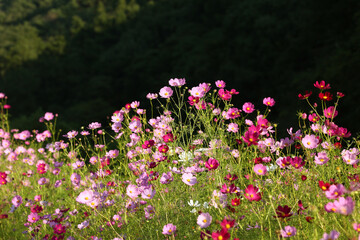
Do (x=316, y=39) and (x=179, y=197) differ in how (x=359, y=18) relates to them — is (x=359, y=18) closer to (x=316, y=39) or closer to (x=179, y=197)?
(x=316, y=39)

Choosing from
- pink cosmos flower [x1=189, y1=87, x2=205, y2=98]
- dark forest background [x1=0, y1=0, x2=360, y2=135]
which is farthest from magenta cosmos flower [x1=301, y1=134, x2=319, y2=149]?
dark forest background [x1=0, y1=0, x2=360, y2=135]

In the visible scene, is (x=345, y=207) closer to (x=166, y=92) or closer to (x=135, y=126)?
(x=135, y=126)

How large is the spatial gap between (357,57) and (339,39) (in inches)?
111

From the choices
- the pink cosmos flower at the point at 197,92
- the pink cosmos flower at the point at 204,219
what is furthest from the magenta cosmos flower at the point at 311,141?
the pink cosmos flower at the point at 204,219

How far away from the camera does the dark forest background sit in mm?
11172

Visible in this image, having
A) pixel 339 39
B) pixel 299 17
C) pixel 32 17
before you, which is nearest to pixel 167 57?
pixel 299 17

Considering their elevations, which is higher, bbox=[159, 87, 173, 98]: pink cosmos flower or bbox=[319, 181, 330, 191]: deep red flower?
bbox=[319, 181, 330, 191]: deep red flower

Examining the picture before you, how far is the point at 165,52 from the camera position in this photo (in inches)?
1022

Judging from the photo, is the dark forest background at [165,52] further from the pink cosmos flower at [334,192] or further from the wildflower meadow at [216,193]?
the pink cosmos flower at [334,192]

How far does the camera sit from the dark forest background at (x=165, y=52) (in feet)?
36.7

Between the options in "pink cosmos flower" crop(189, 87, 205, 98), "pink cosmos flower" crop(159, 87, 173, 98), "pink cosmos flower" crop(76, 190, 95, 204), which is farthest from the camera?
"pink cosmos flower" crop(159, 87, 173, 98)

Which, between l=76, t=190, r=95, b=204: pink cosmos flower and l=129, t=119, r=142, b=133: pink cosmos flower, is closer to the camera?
l=76, t=190, r=95, b=204: pink cosmos flower

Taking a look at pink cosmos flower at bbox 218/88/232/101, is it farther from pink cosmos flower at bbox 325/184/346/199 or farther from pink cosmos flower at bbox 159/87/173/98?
pink cosmos flower at bbox 325/184/346/199

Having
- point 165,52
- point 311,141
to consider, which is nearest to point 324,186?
point 311,141
